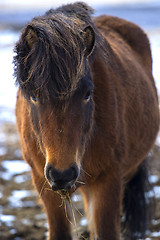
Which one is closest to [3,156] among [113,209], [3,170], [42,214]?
[3,170]

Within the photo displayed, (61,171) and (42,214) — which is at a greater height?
(61,171)

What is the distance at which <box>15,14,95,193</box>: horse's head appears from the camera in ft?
7.06

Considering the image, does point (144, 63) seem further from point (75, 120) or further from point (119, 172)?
point (75, 120)

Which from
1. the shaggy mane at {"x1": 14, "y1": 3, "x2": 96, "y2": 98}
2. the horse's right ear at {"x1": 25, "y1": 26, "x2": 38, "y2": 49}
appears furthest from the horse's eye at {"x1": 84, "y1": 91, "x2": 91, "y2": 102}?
the horse's right ear at {"x1": 25, "y1": 26, "x2": 38, "y2": 49}

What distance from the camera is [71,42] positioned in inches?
90.5

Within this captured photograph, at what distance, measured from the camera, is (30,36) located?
2.33m

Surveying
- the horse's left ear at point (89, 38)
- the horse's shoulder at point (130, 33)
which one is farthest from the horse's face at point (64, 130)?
the horse's shoulder at point (130, 33)

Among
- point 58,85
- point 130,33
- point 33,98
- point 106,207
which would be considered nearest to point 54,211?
point 106,207

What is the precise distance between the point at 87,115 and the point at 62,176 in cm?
55

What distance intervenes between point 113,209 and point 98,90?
3.16ft

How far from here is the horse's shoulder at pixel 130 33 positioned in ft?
14.4

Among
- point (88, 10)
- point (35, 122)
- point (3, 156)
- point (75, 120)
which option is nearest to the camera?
point (75, 120)

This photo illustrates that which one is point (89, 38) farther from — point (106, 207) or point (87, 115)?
point (106, 207)

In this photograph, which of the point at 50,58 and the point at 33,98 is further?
the point at 33,98
